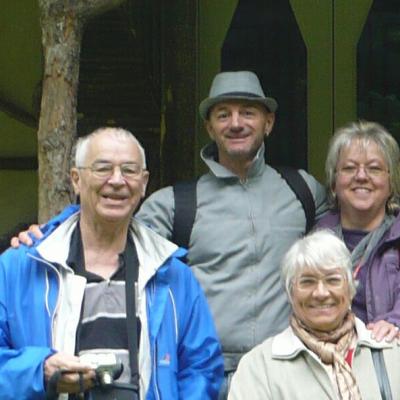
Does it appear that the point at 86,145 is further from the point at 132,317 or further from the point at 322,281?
the point at 322,281

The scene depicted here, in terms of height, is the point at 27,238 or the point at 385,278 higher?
the point at 27,238

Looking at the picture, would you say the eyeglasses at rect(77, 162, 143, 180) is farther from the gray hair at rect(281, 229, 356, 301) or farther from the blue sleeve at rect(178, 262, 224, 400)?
the gray hair at rect(281, 229, 356, 301)

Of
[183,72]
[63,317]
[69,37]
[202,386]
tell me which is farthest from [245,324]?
[183,72]

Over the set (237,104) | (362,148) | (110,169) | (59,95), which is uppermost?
(59,95)

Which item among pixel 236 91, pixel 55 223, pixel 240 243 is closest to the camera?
pixel 55 223

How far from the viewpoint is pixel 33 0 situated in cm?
761

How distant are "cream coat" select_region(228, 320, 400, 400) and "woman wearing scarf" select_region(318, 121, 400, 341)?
34cm

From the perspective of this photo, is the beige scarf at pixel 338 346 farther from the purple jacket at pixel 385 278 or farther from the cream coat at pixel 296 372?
the purple jacket at pixel 385 278

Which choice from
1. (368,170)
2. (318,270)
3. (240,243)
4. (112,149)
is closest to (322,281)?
(318,270)

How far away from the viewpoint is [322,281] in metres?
4.09

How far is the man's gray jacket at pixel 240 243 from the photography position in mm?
4570

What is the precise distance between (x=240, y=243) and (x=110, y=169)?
676 mm

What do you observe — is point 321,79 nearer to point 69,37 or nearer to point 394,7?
point 394,7

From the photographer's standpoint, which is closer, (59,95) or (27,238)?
(27,238)
